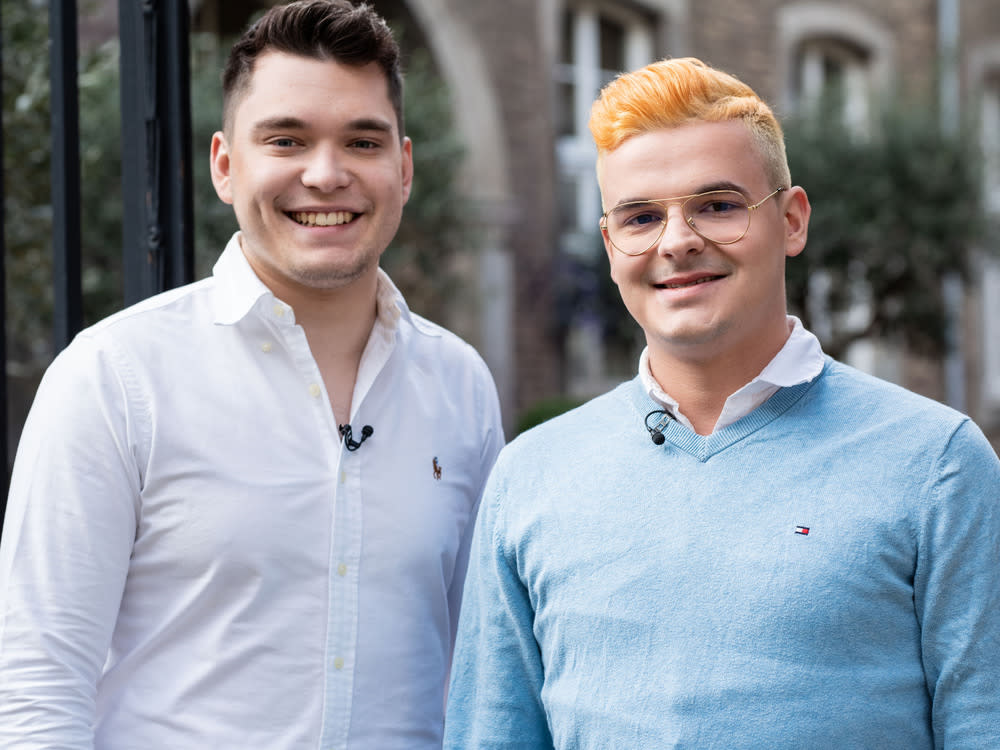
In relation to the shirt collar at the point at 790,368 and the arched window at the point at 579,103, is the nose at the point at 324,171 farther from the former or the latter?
the arched window at the point at 579,103

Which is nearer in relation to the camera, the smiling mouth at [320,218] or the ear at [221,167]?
the smiling mouth at [320,218]

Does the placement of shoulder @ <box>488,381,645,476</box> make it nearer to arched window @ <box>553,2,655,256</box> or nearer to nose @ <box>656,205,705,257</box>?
nose @ <box>656,205,705,257</box>

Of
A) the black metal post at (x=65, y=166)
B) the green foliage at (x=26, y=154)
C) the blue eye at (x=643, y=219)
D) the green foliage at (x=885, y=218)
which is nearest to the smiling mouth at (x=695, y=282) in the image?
the blue eye at (x=643, y=219)

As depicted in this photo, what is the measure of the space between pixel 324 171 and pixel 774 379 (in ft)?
2.84

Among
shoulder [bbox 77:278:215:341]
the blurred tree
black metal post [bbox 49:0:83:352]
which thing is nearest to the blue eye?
shoulder [bbox 77:278:215:341]

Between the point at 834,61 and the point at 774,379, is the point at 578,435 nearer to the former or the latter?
the point at 774,379

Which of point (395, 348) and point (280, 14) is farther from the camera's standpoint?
point (395, 348)

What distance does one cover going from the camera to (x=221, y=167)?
2.29m

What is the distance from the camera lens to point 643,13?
1088 centimetres

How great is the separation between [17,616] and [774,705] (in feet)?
3.71

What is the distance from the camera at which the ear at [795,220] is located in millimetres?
1908

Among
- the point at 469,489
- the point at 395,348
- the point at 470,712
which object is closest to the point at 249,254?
the point at 395,348

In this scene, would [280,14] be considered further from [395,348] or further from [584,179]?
[584,179]

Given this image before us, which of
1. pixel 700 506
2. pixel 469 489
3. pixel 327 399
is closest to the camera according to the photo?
pixel 700 506
